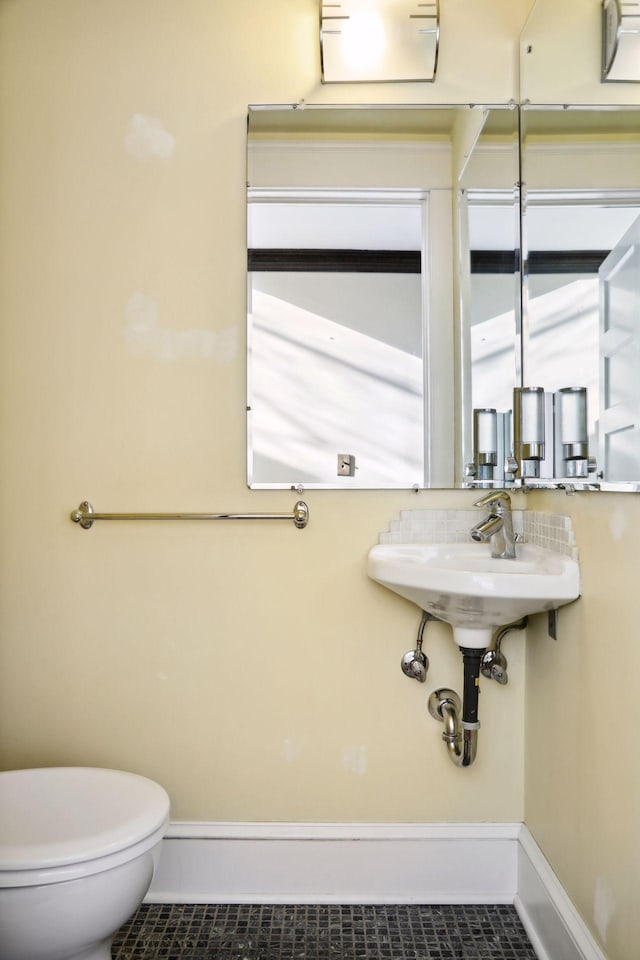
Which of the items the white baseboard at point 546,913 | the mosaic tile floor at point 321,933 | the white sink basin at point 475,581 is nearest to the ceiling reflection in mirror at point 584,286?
the white sink basin at point 475,581

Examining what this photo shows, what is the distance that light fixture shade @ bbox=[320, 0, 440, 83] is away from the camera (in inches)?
70.9

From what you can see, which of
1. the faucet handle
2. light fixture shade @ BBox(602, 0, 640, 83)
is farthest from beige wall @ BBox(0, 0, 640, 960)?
light fixture shade @ BBox(602, 0, 640, 83)

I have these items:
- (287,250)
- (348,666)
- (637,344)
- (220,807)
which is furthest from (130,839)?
(287,250)

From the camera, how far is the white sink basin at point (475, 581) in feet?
4.71

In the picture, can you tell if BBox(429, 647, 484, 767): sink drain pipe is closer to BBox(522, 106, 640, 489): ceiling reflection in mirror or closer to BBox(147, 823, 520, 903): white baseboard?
BBox(147, 823, 520, 903): white baseboard

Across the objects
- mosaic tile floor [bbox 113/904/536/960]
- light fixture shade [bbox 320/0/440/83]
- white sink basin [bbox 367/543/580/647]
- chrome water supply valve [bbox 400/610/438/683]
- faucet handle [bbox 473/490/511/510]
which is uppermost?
light fixture shade [bbox 320/0/440/83]

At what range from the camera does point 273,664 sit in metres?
1.86

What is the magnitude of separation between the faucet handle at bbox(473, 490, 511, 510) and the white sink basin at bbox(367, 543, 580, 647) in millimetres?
113

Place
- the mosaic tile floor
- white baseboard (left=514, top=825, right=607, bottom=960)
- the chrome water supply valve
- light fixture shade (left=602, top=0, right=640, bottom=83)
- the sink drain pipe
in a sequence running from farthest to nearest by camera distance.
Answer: the chrome water supply valve < the sink drain pipe < the mosaic tile floor < white baseboard (left=514, top=825, right=607, bottom=960) < light fixture shade (left=602, top=0, right=640, bottom=83)

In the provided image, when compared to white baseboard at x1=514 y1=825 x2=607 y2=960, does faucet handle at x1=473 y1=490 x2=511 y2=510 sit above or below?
above

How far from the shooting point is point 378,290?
1.85 meters

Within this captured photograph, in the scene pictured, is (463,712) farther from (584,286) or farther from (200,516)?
(584,286)

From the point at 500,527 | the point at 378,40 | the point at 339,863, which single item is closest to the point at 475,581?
the point at 500,527

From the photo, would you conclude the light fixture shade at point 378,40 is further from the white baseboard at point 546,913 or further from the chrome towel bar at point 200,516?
the white baseboard at point 546,913
